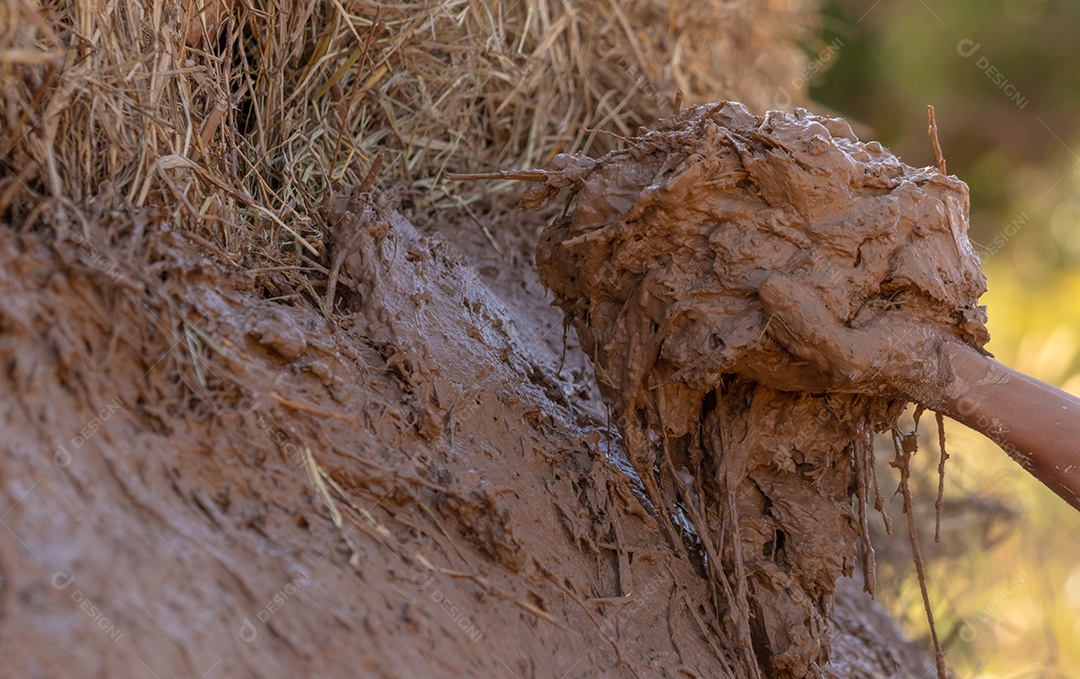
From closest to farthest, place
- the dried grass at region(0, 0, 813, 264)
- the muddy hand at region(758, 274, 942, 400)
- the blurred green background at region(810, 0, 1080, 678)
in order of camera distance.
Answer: the dried grass at region(0, 0, 813, 264) < the muddy hand at region(758, 274, 942, 400) < the blurred green background at region(810, 0, 1080, 678)

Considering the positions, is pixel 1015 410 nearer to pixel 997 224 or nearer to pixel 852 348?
pixel 852 348

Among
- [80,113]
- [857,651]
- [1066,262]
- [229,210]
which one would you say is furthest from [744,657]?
[1066,262]

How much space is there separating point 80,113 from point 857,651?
2.09 metres

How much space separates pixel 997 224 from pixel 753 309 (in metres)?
7.27

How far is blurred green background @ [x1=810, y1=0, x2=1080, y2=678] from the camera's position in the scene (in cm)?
327

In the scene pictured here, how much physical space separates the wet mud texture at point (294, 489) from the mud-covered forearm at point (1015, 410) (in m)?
0.61

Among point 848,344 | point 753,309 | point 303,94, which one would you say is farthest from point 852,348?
point 303,94

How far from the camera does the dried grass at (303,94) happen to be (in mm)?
1340

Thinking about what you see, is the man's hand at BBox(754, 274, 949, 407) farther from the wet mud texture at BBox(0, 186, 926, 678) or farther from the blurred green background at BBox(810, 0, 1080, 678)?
the blurred green background at BBox(810, 0, 1080, 678)

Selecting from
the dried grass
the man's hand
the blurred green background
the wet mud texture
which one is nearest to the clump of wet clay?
the man's hand

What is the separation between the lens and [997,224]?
7.75m

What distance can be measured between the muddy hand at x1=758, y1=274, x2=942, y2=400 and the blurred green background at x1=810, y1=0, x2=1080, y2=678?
169 centimetres

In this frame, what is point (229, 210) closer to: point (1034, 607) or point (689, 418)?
point (689, 418)

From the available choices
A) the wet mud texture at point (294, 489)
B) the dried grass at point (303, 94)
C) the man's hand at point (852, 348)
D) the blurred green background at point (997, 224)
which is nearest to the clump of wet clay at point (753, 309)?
the man's hand at point (852, 348)
